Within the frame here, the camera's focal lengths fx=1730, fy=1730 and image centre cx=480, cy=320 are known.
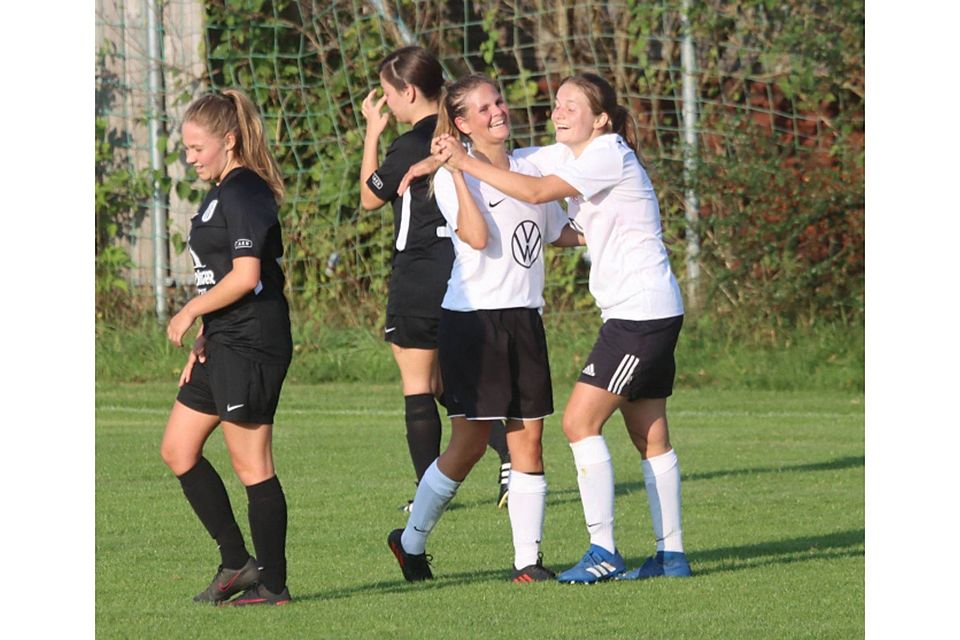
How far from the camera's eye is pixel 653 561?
19.8 feet

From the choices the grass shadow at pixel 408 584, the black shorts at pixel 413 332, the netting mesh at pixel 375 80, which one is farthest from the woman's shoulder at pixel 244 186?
the netting mesh at pixel 375 80

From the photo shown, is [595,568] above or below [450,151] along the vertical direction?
below

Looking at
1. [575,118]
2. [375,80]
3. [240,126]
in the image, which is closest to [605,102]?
[575,118]

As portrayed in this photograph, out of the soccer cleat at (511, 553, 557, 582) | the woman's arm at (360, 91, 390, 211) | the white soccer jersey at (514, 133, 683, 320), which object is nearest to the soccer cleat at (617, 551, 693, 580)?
the soccer cleat at (511, 553, 557, 582)

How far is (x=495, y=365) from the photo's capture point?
5855 mm

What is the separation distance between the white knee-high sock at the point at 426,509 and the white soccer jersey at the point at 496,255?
2.05ft

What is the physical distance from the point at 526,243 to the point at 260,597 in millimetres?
1486

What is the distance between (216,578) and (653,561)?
5.02ft

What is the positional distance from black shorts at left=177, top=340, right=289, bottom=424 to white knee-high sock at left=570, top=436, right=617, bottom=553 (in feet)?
3.75

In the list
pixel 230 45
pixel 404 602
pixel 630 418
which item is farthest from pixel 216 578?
pixel 230 45

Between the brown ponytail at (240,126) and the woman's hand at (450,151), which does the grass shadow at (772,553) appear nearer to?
the woman's hand at (450,151)

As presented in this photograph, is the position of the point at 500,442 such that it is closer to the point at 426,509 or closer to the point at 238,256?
the point at 426,509
